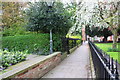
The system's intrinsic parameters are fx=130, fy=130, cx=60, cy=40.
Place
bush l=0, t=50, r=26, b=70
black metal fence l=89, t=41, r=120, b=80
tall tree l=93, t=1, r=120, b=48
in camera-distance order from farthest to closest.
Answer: tall tree l=93, t=1, r=120, b=48, bush l=0, t=50, r=26, b=70, black metal fence l=89, t=41, r=120, b=80

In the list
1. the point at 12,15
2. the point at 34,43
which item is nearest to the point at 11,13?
the point at 12,15

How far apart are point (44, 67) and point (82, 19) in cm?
901

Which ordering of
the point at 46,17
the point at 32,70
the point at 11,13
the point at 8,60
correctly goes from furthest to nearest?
1. the point at 11,13
2. the point at 46,17
3. the point at 8,60
4. the point at 32,70

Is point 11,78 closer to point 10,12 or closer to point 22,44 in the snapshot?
point 22,44

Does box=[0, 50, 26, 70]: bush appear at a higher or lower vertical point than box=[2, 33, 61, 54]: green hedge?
lower

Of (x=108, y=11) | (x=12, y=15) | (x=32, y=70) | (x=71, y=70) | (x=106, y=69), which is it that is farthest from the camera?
(x=12, y=15)

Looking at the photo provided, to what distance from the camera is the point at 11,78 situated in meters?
2.96

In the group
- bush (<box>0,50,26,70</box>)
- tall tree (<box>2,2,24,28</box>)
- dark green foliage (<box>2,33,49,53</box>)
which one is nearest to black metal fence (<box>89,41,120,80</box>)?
bush (<box>0,50,26,70</box>)

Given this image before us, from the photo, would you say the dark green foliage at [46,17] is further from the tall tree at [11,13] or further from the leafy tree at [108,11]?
the tall tree at [11,13]

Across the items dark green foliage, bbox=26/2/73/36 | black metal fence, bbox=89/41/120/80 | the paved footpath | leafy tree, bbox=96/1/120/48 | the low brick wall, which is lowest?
the paved footpath

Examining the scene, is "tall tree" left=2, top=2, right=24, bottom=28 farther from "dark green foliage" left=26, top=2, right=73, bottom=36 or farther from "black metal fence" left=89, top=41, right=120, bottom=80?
"black metal fence" left=89, top=41, right=120, bottom=80

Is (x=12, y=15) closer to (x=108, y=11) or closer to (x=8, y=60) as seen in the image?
(x=108, y=11)

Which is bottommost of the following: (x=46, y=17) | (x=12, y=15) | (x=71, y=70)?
(x=71, y=70)

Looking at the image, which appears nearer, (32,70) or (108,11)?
(32,70)
